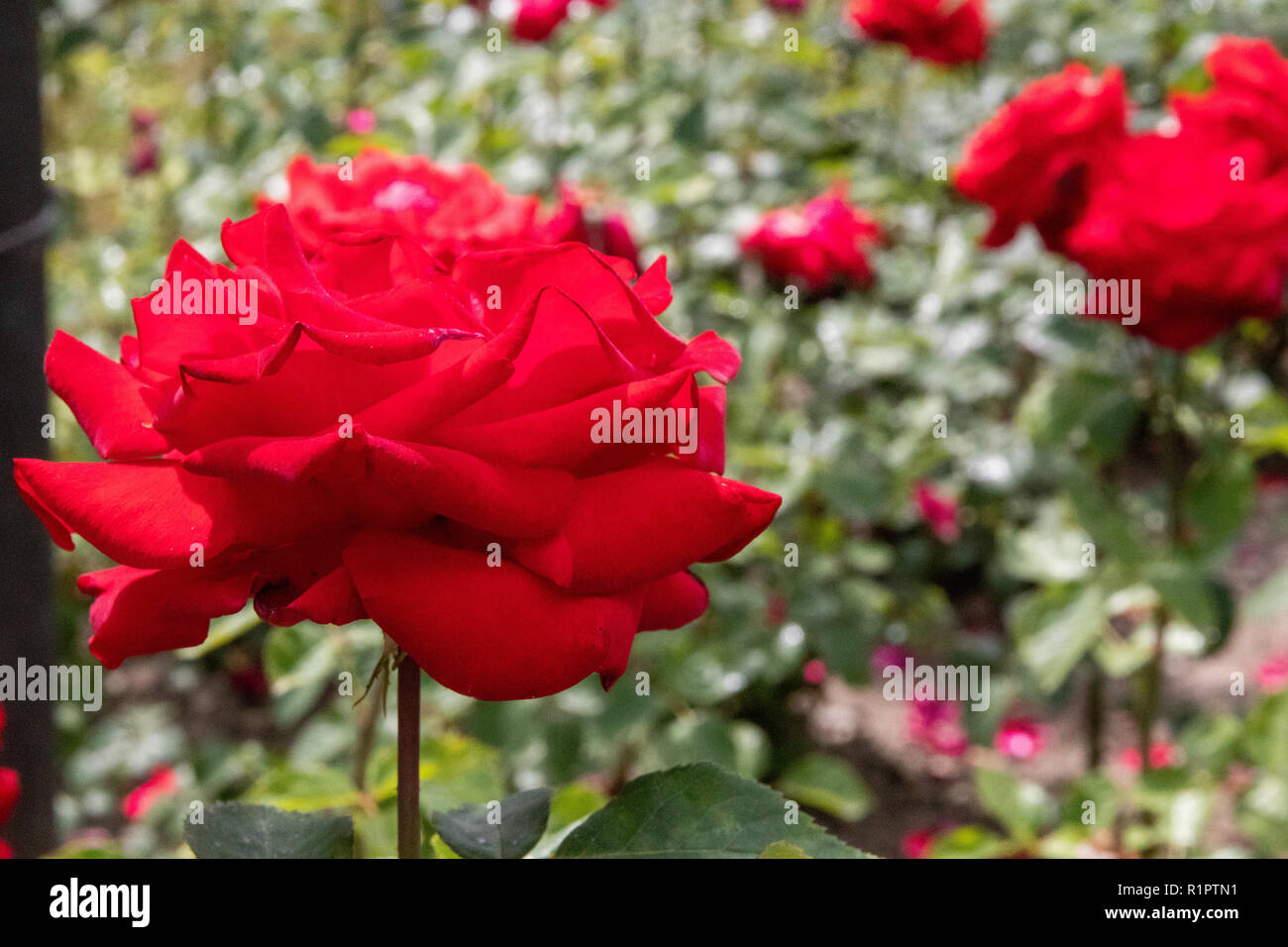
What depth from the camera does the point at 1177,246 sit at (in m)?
1.21

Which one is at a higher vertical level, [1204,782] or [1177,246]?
[1177,246]

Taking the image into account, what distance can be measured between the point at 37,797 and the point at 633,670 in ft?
2.46

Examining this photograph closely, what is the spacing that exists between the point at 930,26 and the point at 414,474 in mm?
1960

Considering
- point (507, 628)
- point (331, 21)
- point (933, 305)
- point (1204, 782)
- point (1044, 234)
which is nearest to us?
point (507, 628)

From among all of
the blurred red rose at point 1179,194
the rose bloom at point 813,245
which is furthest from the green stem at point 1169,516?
the rose bloom at point 813,245

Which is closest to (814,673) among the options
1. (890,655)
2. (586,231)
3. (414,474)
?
(890,655)

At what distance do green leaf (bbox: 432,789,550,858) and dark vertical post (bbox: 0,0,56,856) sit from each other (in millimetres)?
797

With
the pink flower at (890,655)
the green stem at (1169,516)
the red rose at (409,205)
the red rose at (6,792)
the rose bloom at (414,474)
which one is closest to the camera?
the rose bloom at (414,474)

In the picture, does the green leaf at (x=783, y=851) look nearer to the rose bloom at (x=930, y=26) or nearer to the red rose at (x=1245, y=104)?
the red rose at (x=1245, y=104)

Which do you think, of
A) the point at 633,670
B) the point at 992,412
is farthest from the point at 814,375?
the point at 633,670

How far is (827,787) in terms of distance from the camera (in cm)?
182

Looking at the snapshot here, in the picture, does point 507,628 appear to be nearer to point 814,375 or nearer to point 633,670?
point 633,670

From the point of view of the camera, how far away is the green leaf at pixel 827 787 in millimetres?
1786

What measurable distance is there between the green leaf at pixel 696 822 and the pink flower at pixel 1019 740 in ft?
5.92
